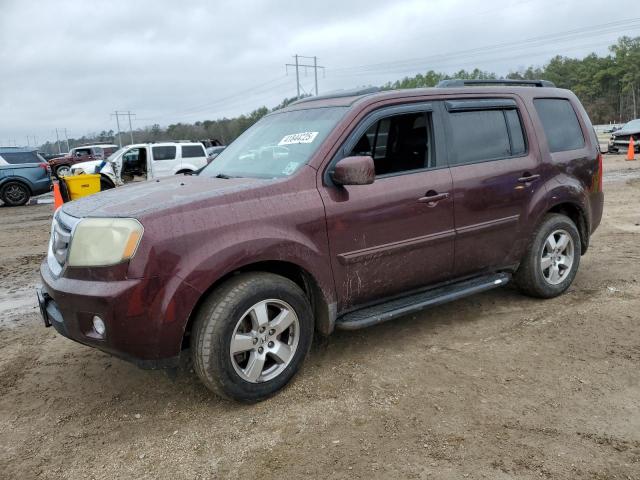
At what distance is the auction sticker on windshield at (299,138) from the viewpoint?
3.67m

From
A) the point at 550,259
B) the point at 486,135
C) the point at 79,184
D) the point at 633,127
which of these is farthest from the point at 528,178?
the point at 633,127

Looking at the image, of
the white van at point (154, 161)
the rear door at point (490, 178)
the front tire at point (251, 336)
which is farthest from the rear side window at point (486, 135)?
the white van at point (154, 161)

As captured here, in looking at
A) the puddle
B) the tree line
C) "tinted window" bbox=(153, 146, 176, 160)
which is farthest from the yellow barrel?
the tree line

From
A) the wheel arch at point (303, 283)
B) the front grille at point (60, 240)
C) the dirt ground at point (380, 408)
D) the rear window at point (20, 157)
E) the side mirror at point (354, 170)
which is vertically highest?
the rear window at point (20, 157)

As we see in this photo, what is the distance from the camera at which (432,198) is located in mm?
3807

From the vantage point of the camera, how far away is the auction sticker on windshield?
3.67m

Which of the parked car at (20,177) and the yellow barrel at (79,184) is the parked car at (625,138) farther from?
the parked car at (20,177)

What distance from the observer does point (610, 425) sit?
2826 millimetres

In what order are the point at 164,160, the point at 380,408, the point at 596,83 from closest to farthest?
the point at 380,408 → the point at 164,160 → the point at 596,83

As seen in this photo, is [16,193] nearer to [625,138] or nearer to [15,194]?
[15,194]

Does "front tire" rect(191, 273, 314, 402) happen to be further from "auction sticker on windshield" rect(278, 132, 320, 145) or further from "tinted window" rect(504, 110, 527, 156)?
"tinted window" rect(504, 110, 527, 156)

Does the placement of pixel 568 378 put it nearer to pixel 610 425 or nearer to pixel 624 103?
pixel 610 425

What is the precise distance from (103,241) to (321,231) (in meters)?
1.28

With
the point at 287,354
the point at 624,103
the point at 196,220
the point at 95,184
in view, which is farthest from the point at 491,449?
the point at 624,103
